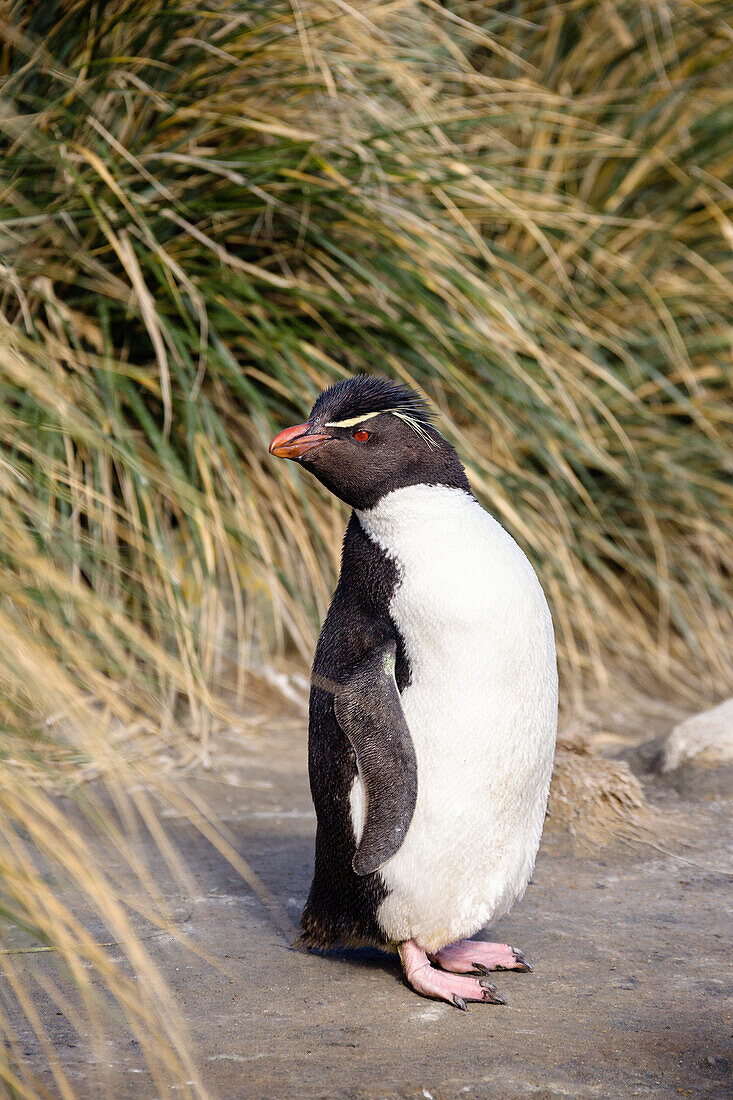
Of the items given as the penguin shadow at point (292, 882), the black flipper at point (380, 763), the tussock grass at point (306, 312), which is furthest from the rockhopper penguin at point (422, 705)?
the tussock grass at point (306, 312)

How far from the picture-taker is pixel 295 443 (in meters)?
1.95

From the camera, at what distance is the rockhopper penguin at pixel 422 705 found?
1897 millimetres

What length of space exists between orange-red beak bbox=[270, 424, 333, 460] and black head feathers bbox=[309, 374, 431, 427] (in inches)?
1.5

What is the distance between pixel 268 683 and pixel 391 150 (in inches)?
66.2

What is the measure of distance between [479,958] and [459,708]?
46cm

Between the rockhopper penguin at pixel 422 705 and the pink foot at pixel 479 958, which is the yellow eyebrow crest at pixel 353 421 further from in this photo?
the pink foot at pixel 479 958

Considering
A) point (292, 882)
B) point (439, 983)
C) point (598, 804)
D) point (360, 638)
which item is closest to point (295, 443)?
point (360, 638)

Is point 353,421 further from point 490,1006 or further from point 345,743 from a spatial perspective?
point 490,1006

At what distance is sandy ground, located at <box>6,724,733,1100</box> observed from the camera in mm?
1612

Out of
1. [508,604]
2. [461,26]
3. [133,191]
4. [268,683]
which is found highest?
[461,26]

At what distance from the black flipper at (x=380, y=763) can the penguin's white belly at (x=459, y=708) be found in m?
0.02

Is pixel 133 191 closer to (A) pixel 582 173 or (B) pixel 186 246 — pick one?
(B) pixel 186 246

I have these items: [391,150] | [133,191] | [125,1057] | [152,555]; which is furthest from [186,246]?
[125,1057]

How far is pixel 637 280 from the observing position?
3955 millimetres
